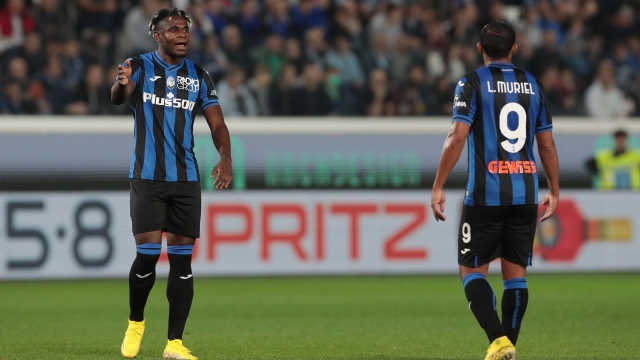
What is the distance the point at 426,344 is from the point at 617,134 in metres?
8.00

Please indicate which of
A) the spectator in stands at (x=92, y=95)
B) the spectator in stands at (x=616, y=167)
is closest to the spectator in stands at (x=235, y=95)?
the spectator in stands at (x=92, y=95)

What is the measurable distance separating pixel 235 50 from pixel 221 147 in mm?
8102

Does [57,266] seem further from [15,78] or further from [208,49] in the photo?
[208,49]

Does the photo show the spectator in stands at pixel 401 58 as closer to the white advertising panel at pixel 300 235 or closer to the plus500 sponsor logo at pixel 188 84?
the white advertising panel at pixel 300 235

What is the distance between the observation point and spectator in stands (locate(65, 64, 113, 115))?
13586 millimetres

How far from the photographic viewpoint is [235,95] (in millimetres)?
14086

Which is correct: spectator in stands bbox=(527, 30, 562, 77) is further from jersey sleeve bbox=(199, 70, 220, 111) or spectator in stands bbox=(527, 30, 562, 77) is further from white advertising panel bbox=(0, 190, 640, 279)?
jersey sleeve bbox=(199, 70, 220, 111)

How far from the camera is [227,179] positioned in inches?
259

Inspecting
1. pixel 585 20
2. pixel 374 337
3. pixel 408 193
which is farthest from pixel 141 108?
pixel 585 20

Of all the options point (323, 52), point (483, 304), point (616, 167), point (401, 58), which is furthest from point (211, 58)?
point (483, 304)

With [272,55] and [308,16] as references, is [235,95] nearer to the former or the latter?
[272,55]

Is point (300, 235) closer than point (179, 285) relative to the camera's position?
No

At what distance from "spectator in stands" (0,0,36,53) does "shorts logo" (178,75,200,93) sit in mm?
8082

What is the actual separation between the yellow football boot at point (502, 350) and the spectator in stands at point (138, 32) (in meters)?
9.18
